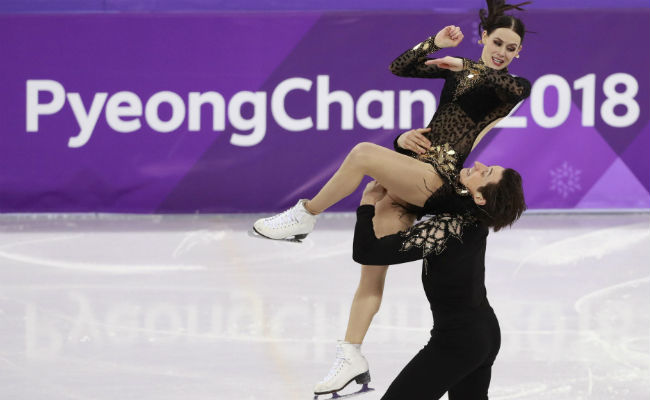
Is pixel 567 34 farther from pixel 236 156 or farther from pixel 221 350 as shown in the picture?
pixel 221 350

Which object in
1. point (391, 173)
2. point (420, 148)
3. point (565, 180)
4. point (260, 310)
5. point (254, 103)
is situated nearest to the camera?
point (391, 173)

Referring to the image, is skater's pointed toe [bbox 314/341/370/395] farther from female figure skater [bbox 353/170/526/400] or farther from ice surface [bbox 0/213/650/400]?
female figure skater [bbox 353/170/526/400]

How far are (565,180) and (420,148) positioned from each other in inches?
165

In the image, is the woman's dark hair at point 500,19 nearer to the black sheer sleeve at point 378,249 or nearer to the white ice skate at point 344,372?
the black sheer sleeve at point 378,249

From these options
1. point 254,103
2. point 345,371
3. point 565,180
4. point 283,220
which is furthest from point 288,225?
point 565,180

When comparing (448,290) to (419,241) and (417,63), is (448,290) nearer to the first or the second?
(419,241)

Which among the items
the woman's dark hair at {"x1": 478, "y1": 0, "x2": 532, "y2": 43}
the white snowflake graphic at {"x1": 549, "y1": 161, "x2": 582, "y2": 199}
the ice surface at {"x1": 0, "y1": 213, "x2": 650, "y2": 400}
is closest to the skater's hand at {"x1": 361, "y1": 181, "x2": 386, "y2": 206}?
the woman's dark hair at {"x1": 478, "y1": 0, "x2": 532, "y2": 43}

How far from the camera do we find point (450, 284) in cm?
328

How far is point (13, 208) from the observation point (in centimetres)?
756

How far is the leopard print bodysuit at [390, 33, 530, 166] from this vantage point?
3717 mm

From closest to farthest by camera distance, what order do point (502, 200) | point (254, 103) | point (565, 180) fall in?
1. point (502, 200)
2. point (254, 103)
3. point (565, 180)

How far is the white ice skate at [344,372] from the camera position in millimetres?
3719

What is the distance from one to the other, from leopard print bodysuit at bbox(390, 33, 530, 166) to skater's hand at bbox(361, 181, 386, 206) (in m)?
0.18

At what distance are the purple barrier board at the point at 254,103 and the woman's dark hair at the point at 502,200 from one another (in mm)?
4248
